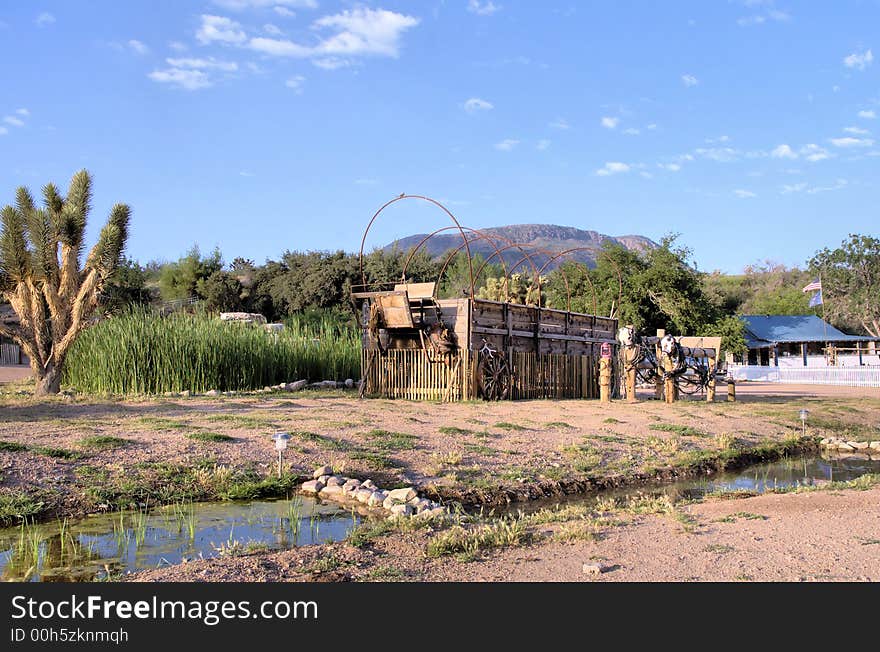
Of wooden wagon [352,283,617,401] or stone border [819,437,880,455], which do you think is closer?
stone border [819,437,880,455]

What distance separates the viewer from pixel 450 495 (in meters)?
8.79

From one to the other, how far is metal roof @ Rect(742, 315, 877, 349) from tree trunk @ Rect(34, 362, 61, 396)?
4771 centimetres

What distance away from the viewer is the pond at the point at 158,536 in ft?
19.3

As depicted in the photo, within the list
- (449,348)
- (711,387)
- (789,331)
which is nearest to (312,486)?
(449,348)

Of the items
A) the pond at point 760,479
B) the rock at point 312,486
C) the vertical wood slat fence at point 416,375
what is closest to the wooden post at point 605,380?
the vertical wood slat fence at point 416,375

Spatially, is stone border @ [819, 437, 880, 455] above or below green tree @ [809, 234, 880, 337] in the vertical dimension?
below

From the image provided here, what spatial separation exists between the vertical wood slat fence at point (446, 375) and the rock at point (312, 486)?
9.17 metres

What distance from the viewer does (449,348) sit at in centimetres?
1773

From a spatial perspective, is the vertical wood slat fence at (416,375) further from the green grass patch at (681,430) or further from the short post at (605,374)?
the green grass patch at (681,430)

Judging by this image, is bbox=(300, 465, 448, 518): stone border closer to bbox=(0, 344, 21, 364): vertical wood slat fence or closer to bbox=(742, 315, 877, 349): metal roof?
bbox=(0, 344, 21, 364): vertical wood slat fence

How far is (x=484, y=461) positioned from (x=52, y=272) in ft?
45.0

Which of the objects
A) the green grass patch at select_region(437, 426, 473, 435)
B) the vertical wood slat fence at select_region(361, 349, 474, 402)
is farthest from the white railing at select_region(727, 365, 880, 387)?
the green grass patch at select_region(437, 426, 473, 435)

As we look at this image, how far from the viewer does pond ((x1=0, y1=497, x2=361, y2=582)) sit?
5875mm
